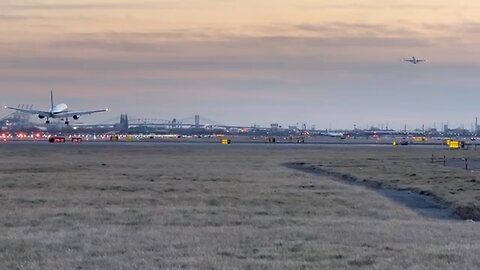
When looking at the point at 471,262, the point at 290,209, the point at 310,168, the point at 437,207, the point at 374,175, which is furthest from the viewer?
the point at 310,168

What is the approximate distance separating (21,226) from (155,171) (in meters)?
35.3

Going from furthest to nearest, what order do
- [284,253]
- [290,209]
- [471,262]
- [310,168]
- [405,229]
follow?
[310,168], [290,209], [405,229], [284,253], [471,262]

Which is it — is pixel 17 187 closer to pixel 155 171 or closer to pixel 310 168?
pixel 155 171

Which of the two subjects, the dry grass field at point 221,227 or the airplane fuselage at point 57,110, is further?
the airplane fuselage at point 57,110

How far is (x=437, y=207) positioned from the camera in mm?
37500

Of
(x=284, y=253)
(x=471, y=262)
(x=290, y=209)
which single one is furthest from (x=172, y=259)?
(x=290, y=209)

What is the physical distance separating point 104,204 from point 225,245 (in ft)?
43.9

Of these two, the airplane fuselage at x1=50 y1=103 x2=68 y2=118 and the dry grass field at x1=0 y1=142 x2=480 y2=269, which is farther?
the airplane fuselage at x1=50 y1=103 x2=68 y2=118

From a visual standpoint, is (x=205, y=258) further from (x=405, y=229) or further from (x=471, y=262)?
(x=405, y=229)

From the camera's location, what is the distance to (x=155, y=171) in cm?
6144

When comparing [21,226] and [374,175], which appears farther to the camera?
[374,175]

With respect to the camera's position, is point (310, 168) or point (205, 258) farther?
point (310, 168)

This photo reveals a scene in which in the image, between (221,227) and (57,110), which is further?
(57,110)

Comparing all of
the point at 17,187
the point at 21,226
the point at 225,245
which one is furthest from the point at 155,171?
the point at 225,245
